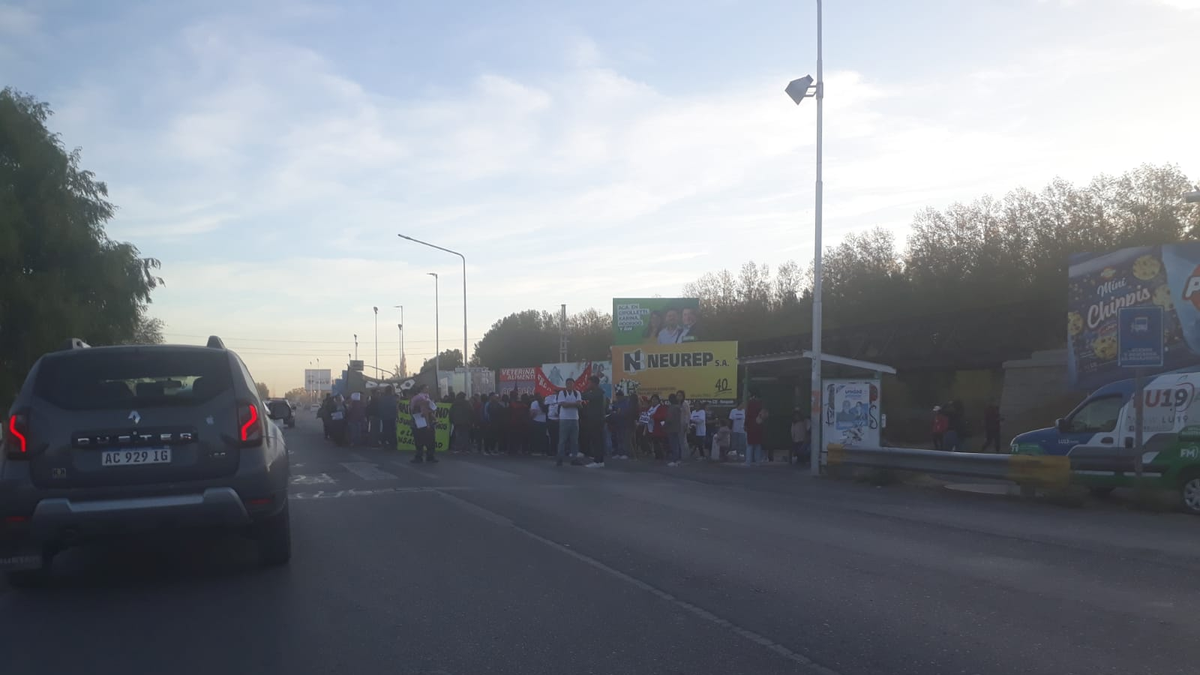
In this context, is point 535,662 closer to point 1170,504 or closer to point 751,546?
point 751,546

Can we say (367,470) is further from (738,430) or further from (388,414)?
(388,414)

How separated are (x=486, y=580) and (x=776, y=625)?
8.24 feet

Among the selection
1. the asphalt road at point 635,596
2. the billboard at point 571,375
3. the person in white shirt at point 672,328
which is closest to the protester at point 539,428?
the billboard at point 571,375

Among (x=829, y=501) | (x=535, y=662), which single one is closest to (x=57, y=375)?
(x=535, y=662)

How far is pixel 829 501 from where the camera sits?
13812mm

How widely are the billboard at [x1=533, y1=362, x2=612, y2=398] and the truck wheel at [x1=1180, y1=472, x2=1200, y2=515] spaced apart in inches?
905

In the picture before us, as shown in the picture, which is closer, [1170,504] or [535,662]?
[535,662]

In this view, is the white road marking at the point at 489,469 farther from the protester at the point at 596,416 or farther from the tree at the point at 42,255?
the tree at the point at 42,255

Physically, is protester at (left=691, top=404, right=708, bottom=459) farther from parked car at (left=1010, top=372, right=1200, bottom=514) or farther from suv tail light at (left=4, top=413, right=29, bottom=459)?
suv tail light at (left=4, top=413, right=29, bottom=459)

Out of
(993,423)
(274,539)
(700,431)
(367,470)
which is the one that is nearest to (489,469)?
(367,470)

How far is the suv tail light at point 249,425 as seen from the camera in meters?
7.68

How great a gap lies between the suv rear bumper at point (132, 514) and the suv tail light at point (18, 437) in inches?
16.0

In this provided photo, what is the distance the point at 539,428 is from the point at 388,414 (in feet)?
16.7

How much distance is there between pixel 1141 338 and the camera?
13.9 meters
